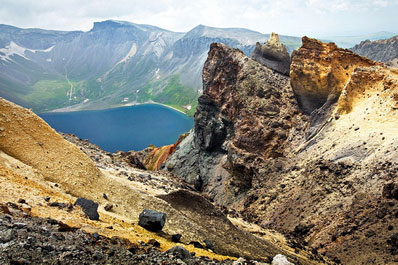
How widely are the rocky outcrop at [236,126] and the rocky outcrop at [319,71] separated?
2313 mm

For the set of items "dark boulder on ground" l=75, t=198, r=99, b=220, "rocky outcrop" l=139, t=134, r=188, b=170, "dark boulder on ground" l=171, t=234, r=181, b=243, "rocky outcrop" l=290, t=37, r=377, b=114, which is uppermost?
"rocky outcrop" l=290, t=37, r=377, b=114

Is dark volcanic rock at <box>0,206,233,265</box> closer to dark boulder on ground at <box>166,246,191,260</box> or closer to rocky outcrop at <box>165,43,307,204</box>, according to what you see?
dark boulder on ground at <box>166,246,191,260</box>

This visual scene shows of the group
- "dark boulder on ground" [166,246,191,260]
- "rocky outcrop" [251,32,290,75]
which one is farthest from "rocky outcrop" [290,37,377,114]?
"dark boulder on ground" [166,246,191,260]

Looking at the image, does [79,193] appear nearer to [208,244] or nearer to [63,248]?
[208,244]

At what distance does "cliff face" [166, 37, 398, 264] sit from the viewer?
2500cm

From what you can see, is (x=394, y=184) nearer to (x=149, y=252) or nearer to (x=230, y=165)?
(x=149, y=252)

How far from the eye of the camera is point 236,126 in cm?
5284

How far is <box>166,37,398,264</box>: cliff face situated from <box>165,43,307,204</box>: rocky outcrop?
18 centimetres

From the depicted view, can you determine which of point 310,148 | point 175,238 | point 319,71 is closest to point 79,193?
point 175,238

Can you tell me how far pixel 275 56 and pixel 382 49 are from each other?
410ft

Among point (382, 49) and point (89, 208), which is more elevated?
point (382, 49)

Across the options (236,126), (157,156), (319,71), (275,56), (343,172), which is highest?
(275,56)

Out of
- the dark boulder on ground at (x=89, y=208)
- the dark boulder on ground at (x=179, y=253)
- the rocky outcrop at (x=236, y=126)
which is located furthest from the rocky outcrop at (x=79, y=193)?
the rocky outcrop at (x=236, y=126)

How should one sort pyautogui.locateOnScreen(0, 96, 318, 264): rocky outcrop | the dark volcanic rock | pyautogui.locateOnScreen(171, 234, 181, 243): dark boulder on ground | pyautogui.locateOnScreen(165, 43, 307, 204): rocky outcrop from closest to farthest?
the dark volcanic rock, pyautogui.locateOnScreen(0, 96, 318, 264): rocky outcrop, pyautogui.locateOnScreen(171, 234, 181, 243): dark boulder on ground, pyautogui.locateOnScreen(165, 43, 307, 204): rocky outcrop
